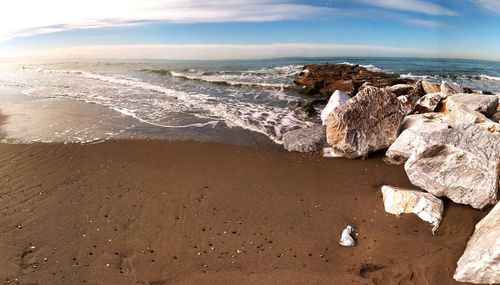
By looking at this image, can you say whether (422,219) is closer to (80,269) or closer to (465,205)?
(465,205)

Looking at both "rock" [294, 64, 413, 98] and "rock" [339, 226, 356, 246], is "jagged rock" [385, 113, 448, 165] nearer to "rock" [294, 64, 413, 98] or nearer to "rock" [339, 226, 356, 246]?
"rock" [339, 226, 356, 246]

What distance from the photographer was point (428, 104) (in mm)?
9188

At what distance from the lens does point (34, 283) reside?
4.06 meters

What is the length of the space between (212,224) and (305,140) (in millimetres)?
3796

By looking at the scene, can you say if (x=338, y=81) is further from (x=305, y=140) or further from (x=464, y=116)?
(x=464, y=116)

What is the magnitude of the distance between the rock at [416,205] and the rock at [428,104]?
474 centimetres

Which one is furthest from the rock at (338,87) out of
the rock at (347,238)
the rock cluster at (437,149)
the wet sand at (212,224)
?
the rock at (347,238)

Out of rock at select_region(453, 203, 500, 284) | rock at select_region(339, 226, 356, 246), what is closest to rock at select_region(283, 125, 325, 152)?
rock at select_region(339, 226, 356, 246)

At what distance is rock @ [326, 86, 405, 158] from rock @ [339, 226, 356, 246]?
9.22 ft

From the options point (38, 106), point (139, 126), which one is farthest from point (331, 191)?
point (38, 106)

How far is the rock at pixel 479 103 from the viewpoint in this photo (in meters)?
7.68

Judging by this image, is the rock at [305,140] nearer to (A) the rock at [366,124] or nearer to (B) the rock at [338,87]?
(A) the rock at [366,124]

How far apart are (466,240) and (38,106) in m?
14.0

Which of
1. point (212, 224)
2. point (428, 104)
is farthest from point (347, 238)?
point (428, 104)
